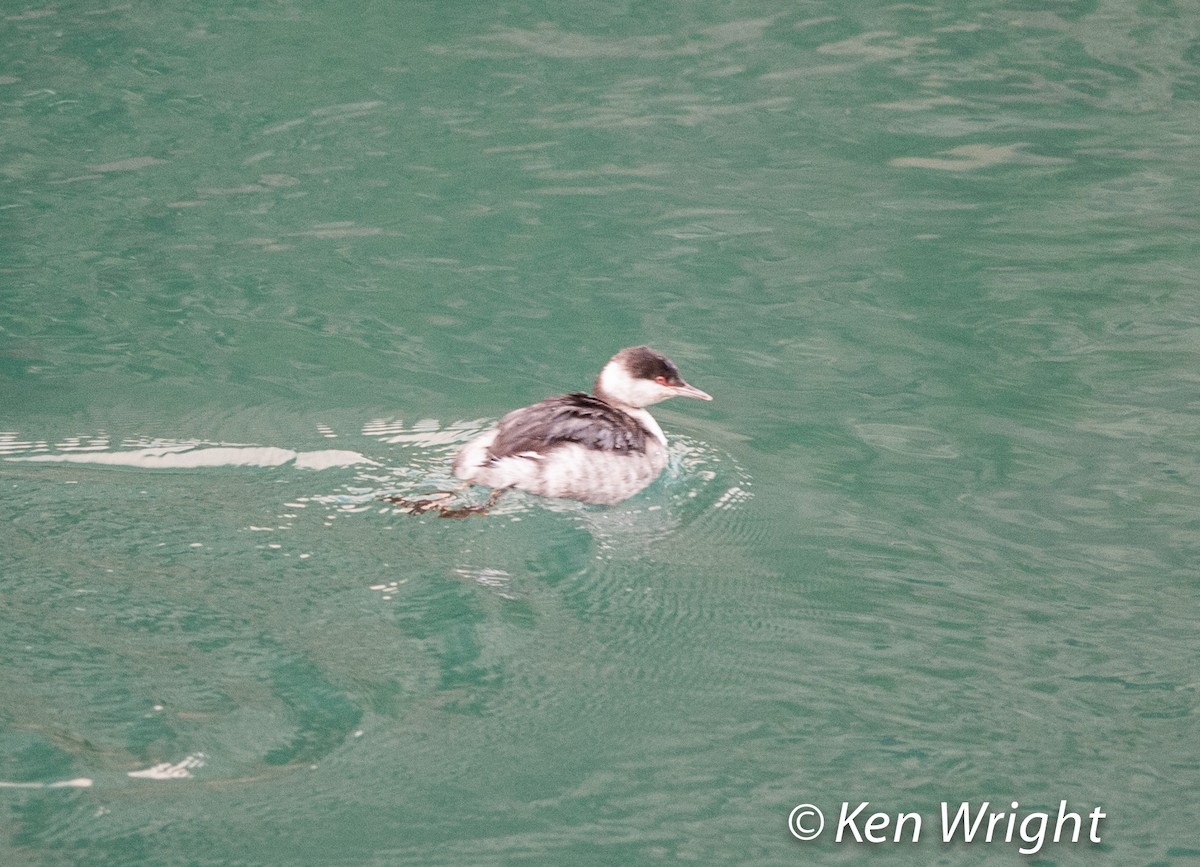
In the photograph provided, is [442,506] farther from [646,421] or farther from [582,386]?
[582,386]

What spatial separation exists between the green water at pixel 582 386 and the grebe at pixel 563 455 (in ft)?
0.32

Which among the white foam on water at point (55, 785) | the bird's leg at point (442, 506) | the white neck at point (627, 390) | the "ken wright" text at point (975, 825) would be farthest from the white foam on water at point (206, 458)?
the "ken wright" text at point (975, 825)

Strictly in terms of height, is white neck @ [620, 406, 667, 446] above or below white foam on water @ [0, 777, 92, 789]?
above

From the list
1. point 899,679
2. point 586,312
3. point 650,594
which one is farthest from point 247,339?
point 899,679

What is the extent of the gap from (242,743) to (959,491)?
9.90ft

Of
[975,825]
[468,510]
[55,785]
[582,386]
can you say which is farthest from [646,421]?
[55,785]

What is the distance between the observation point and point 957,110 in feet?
34.8

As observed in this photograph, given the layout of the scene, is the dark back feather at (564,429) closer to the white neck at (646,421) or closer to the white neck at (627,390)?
the white neck at (646,421)

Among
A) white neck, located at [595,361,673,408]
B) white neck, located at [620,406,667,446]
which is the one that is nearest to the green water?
white neck, located at [620,406,667,446]

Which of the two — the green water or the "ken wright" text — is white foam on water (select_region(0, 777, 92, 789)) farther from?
the "ken wright" text

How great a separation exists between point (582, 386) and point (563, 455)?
1367mm

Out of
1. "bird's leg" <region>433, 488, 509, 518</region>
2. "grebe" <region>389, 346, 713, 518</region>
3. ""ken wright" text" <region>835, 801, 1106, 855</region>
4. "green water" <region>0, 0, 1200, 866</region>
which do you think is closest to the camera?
""ken wright" text" <region>835, 801, 1106, 855</region>

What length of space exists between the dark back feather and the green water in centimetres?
24

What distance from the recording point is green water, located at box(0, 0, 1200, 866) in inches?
171
